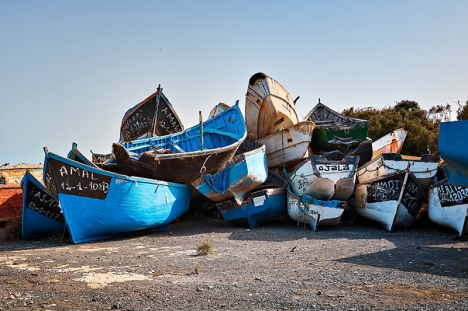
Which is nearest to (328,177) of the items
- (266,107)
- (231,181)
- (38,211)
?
(231,181)

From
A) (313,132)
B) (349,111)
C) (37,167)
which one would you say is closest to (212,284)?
(313,132)

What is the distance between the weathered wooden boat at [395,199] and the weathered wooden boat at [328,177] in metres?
0.58

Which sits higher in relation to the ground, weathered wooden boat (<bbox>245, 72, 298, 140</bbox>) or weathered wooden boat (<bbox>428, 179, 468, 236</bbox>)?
weathered wooden boat (<bbox>245, 72, 298, 140</bbox>)

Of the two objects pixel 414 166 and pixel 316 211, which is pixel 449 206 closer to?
pixel 414 166

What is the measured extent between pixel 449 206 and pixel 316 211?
2.76 metres

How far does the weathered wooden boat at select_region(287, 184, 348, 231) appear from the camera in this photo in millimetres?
9914

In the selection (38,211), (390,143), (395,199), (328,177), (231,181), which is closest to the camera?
(395,199)

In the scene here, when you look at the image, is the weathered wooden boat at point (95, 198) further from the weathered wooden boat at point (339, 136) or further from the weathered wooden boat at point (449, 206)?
the weathered wooden boat at point (339, 136)

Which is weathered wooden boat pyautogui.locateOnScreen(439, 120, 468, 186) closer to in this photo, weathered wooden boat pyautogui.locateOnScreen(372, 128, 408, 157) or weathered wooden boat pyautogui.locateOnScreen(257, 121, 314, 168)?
weathered wooden boat pyautogui.locateOnScreen(257, 121, 314, 168)

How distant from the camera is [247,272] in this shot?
248 inches

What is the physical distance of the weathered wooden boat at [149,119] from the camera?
49.6ft

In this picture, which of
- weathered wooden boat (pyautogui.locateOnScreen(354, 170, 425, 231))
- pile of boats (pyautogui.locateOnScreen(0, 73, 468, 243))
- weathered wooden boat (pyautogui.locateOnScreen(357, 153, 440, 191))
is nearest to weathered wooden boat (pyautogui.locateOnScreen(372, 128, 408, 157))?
pile of boats (pyautogui.locateOnScreen(0, 73, 468, 243))

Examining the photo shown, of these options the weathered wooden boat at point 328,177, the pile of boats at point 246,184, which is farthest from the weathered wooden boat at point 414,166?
the weathered wooden boat at point 328,177

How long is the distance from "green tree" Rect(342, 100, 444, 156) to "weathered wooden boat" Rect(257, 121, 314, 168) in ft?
25.8
